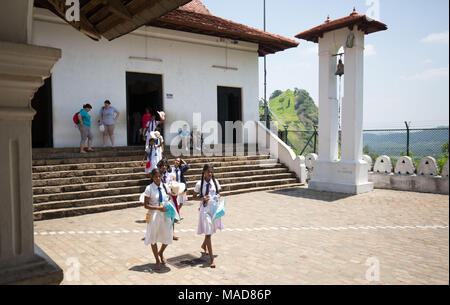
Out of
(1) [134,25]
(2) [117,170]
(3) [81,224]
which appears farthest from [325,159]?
(1) [134,25]

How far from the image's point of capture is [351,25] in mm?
11266

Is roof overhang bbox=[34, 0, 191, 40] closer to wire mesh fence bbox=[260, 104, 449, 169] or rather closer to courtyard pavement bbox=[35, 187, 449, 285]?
courtyard pavement bbox=[35, 187, 449, 285]

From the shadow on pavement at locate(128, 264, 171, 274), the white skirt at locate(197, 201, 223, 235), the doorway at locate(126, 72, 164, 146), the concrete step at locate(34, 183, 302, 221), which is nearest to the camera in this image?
the shadow on pavement at locate(128, 264, 171, 274)

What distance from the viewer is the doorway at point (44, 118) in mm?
12133

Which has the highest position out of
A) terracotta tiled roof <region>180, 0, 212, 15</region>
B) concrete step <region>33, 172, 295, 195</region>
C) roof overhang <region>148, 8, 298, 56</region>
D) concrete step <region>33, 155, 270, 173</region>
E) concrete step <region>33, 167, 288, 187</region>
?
terracotta tiled roof <region>180, 0, 212, 15</region>

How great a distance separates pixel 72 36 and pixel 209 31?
18.4 ft

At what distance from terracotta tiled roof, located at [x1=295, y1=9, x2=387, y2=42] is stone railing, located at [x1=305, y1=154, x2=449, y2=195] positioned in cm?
456

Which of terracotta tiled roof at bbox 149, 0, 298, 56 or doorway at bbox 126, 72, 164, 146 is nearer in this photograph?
terracotta tiled roof at bbox 149, 0, 298, 56

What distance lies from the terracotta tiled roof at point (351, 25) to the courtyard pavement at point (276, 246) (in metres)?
5.79

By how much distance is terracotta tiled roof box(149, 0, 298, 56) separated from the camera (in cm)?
1345

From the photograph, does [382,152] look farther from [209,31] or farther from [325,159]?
[209,31]

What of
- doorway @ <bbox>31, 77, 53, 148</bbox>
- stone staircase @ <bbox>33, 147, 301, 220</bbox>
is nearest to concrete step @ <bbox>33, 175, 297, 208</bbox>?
stone staircase @ <bbox>33, 147, 301, 220</bbox>

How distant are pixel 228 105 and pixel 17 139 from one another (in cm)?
1526

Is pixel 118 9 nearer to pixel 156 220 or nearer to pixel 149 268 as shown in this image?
pixel 156 220
